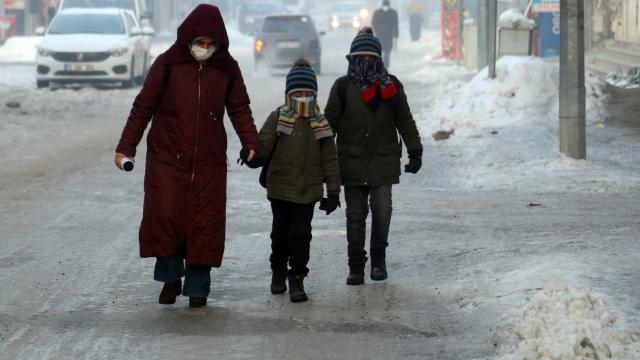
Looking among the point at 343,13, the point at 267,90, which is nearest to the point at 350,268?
the point at 267,90

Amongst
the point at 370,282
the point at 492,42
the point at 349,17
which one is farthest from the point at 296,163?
the point at 349,17

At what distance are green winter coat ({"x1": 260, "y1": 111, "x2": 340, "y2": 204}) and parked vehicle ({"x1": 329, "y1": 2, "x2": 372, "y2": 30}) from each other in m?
68.0

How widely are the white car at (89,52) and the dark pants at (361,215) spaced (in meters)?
20.6

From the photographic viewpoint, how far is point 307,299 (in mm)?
8453

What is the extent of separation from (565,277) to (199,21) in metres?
2.54

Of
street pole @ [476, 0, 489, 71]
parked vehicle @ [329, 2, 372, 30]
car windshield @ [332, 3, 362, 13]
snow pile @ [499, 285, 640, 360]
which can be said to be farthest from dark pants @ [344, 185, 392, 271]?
car windshield @ [332, 3, 362, 13]

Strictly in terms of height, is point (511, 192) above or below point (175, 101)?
below

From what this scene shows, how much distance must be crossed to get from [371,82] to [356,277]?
1218 mm

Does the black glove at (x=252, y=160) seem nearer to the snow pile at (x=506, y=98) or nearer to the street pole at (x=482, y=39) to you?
the snow pile at (x=506, y=98)

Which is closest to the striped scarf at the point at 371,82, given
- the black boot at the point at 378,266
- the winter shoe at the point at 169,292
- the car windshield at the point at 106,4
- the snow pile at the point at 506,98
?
the black boot at the point at 378,266

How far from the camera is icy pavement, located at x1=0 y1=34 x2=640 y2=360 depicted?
23.4ft

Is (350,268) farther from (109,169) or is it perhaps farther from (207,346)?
(109,169)

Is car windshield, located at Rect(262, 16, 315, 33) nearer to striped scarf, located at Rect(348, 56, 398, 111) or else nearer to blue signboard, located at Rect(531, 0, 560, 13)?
blue signboard, located at Rect(531, 0, 560, 13)

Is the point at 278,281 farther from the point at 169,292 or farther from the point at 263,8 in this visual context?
the point at 263,8
